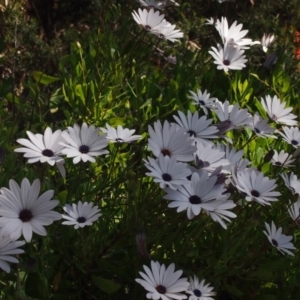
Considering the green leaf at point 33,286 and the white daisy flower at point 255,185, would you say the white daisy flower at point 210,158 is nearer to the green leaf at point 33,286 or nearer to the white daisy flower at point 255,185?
the white daisy flower at point 255,185

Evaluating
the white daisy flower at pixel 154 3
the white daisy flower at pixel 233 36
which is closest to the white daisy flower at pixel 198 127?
the white daisy flower at pixel 233 36

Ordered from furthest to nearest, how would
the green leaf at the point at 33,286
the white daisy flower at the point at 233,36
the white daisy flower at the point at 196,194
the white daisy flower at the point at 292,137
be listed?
the white daisy flower at the point at 233,36 → the white daisy flower at the point at 292,137 → the green leaf at the point at 33,286 → the white daisy flower at the point at 196,194

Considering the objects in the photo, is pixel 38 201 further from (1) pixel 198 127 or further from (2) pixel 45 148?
(1) pixel 198 127

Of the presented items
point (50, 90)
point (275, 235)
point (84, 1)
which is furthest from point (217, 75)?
point (275, 235)

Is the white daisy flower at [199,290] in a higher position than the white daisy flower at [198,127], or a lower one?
lower

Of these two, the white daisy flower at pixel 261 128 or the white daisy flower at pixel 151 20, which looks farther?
the white daisy flower at pixel 151 20

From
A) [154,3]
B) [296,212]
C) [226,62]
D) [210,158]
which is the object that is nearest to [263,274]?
[296,212]

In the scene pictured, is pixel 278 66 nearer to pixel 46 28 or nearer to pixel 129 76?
pixel 129 76

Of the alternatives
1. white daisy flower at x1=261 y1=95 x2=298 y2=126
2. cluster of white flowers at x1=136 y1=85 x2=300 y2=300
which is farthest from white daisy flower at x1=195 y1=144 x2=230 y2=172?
white daisy flower at x1=261 y1=95 x2=298 y2=126

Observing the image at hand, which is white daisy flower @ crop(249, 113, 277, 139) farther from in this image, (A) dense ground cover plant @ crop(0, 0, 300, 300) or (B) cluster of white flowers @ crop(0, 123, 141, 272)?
(B) cluster of white flowers @ crop(0, 123, 141, 272)
